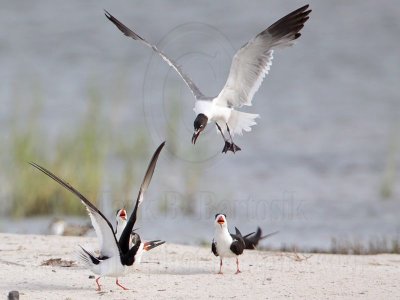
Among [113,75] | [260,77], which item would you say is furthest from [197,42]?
[260,77]

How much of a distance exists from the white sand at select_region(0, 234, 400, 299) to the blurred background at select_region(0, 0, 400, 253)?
73.9 inches

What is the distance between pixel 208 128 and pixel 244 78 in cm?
488

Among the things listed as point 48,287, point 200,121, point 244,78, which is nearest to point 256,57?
point 244,78

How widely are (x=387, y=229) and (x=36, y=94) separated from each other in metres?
5.75

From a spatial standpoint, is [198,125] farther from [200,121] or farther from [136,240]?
[136,240]

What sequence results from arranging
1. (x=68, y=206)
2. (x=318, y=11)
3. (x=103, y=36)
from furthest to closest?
(x=318, y=11) → (x=103, y=36) → (x=68, y=206)

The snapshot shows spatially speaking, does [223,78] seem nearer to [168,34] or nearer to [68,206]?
[168,34]

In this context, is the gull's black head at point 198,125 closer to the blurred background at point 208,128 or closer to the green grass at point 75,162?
the blurred background at point 208,128

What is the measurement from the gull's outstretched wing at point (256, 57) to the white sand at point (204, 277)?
1.65 metres

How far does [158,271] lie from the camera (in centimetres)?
848

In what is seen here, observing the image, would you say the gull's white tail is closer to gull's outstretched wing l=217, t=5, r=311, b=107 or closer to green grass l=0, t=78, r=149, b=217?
gull's outstretched wing l=217, t=5, r=311, b=107

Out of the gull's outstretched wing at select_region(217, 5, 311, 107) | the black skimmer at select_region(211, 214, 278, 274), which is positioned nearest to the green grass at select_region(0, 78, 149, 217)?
the gull's outstretched wing at select_region(217, 5, 311, 107)

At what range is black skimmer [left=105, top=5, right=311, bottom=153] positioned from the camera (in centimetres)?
941

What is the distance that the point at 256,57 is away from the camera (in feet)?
31.5
